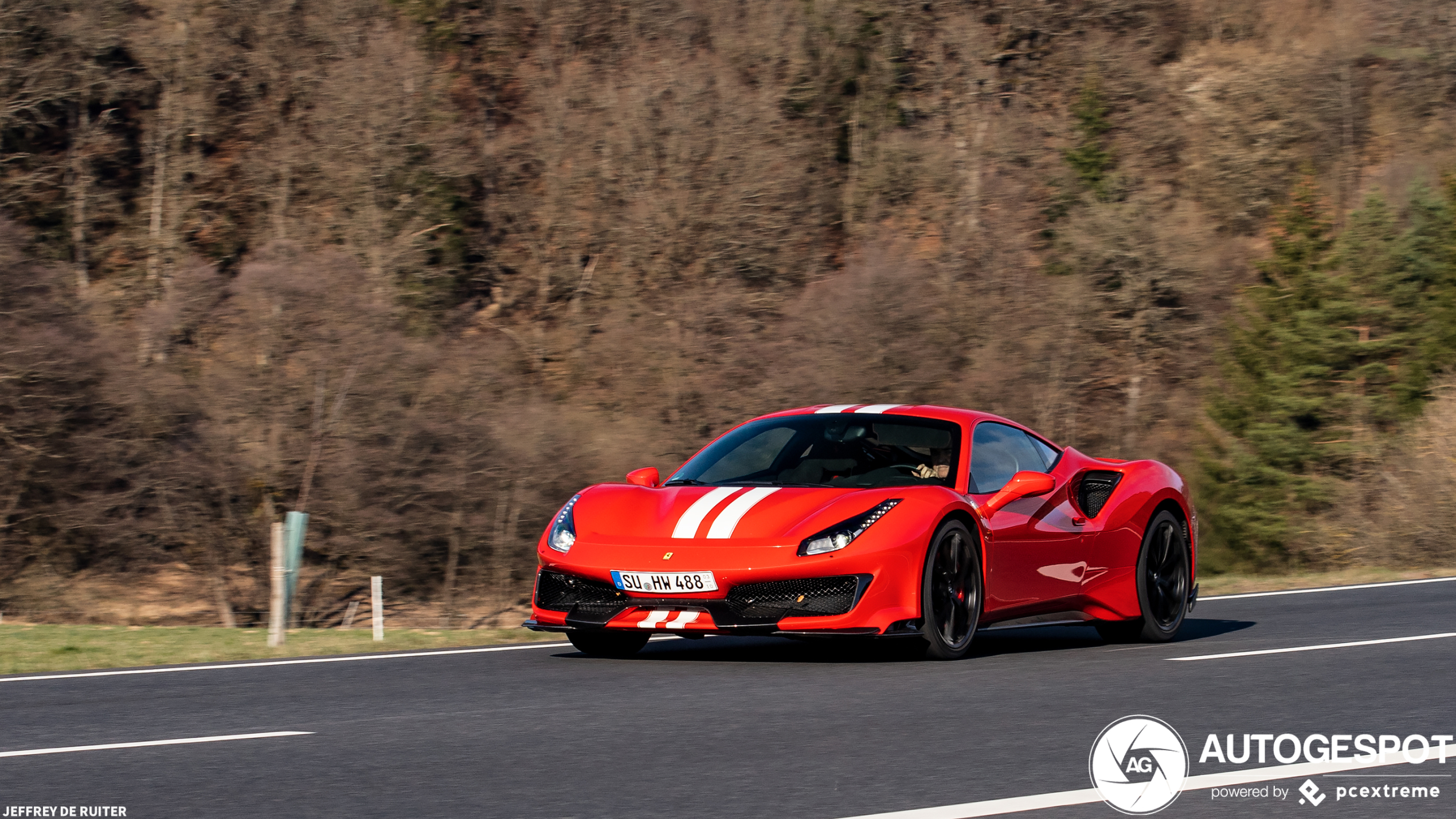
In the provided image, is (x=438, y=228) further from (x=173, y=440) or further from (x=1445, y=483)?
(x=1445, y=483)

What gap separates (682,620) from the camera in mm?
8344

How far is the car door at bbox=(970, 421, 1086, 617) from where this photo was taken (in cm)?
920

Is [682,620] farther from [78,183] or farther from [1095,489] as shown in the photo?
[78,183]

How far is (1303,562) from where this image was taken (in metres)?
51.8

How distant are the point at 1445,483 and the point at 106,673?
34.1 m

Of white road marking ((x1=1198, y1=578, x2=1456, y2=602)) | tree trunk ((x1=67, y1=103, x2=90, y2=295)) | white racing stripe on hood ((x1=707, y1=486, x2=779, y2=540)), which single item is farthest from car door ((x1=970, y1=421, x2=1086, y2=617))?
tree trunk ((x1=67, y1=103, x2=90, y2=295))

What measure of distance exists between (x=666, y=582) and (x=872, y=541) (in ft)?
3.36

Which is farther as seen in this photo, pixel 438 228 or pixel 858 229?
pixel 858 229

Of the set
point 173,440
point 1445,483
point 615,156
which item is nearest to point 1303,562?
point 1445,483

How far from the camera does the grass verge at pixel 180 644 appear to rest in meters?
9.39

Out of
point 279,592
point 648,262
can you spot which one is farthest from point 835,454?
point 648,262

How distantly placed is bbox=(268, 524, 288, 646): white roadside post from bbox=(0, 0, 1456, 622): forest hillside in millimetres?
24866

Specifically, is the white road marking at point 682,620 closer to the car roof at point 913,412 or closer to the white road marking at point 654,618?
the white road marking at point 654,618

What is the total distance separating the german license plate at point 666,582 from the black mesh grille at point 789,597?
13cm
